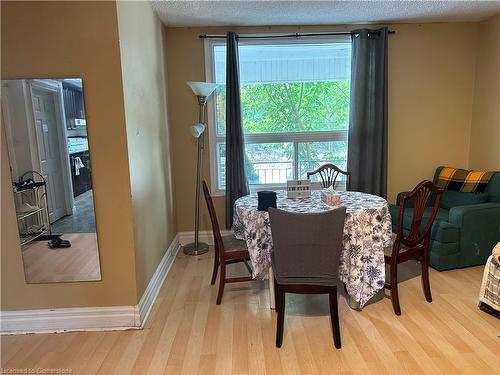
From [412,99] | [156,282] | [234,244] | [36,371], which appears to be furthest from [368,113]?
[36,371]

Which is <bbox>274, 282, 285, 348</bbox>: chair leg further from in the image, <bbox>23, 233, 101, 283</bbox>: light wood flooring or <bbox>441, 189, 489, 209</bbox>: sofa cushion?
<bbox>441, 189, 489, 209</bbox>: sofa cushion

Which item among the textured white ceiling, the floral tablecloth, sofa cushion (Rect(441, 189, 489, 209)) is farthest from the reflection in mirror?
sofa cushion (Rect(441, 189, 489, 209))

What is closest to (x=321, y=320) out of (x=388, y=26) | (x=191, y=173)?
(x=191, y=173)

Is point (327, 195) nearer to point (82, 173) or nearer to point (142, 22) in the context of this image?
point (82, 173)

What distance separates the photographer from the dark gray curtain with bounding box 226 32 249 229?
144 inches

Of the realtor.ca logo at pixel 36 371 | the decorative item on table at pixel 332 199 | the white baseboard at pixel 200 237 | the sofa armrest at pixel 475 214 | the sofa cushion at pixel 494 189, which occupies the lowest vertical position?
the realtor.ca logo at pixel 36 371

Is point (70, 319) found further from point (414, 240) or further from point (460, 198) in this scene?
point (460, 198)

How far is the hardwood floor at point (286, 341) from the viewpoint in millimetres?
1990

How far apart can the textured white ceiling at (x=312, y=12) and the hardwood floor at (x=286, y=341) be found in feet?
8.34

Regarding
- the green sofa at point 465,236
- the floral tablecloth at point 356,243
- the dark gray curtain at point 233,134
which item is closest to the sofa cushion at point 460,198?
the green sofa at point 465,236

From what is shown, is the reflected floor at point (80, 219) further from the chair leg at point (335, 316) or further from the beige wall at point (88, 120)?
the chair leg at point (335, 316)

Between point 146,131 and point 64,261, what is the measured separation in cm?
114

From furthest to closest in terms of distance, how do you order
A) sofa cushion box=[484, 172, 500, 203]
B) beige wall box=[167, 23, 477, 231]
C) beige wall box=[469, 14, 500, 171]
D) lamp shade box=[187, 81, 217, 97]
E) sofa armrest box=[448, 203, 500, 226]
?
beige wall box=[167, 23, 477, 231], beige wall box=[469, 14, 500, 171], lamp shade box=[187, 81, 217, 97], sofa cushion box=[484, 172, 500, 203], sofa armrest box=[448, 203, 500, 226]

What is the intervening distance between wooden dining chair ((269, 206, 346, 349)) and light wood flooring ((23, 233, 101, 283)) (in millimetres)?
1246
